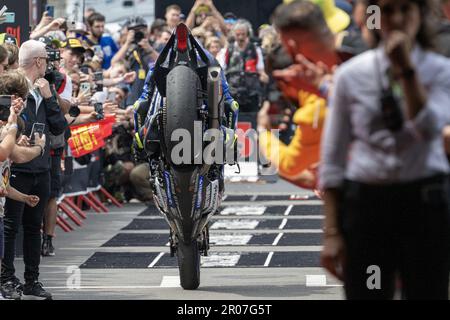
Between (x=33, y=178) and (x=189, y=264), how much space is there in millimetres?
1431

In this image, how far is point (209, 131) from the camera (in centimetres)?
1263

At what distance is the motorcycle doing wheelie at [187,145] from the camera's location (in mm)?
12461

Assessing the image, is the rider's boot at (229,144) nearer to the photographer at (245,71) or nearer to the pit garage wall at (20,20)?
the pit garage wall at (20,20)

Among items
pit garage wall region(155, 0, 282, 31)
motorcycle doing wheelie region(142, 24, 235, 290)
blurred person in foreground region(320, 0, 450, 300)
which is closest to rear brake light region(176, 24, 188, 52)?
motorcycle doing wheelie region(142, 24, 235, 290)

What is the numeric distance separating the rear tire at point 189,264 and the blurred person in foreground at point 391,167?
603 cm

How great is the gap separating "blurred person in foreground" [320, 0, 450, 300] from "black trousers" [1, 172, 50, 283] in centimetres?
599

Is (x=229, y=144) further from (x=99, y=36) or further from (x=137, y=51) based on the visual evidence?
(x=99, y=36)

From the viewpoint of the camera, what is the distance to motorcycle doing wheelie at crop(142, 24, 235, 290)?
12.5 metres

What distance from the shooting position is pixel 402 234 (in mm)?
6426

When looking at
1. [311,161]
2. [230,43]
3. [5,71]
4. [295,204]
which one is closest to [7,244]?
[5,71]

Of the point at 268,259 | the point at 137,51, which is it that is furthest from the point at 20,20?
the point at 137,51

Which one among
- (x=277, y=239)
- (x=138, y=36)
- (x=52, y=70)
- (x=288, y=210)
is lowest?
(x=288, y=210)

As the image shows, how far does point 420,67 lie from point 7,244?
6.25 m

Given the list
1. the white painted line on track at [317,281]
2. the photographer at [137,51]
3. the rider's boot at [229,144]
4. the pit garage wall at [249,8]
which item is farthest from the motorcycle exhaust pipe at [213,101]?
the pit garage wall at [249,8]
